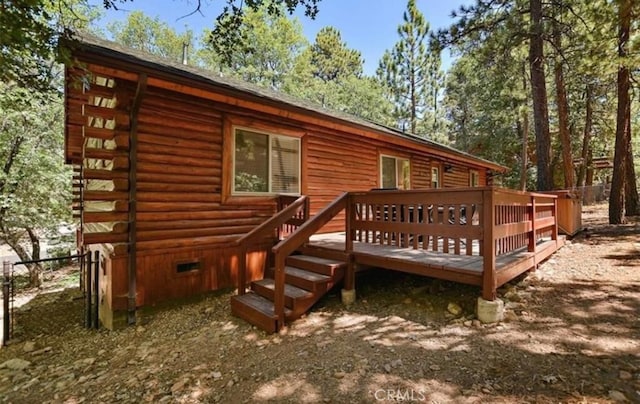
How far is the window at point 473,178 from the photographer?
13444mm

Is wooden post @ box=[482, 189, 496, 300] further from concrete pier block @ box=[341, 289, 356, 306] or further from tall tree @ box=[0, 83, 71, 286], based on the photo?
tall tree @ box=[0, 83, 71, 286]

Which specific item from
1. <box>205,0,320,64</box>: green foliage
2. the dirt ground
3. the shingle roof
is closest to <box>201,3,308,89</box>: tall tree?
the shingle roof

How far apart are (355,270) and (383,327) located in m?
1.05

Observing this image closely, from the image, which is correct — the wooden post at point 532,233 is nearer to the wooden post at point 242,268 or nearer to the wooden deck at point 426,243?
the wooden deck at point 426,243

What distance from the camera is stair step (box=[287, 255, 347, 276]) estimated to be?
14.0 feet

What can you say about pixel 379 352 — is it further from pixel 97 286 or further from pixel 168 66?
pixel 168 66

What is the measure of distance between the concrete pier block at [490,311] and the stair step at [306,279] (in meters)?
1.81

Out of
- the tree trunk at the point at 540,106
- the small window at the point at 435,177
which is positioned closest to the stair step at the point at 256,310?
the small window at the point at 435,177

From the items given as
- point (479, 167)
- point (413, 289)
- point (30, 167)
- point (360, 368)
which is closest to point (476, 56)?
point (479, 167)

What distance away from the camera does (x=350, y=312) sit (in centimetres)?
399

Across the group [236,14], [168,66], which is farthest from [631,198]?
[168,66]

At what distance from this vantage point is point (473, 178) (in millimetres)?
13758

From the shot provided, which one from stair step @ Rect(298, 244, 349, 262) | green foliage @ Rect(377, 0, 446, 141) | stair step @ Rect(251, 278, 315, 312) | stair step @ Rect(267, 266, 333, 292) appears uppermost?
green foliage @ Rect(377, 0, 446, 141)

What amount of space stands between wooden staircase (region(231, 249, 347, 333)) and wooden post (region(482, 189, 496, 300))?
5.82 ft
